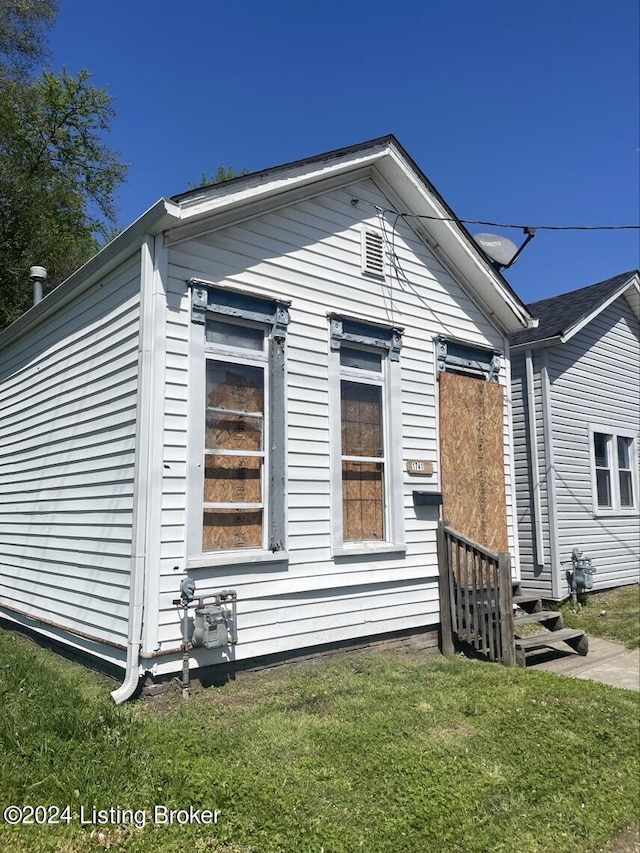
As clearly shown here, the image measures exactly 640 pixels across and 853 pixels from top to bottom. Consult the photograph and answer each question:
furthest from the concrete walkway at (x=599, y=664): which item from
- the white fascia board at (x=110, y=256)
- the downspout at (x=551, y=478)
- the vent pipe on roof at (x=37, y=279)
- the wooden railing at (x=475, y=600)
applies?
the vent pipe on roof at (x=37, y=279)

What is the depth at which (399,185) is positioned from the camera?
A: 7.68 meters

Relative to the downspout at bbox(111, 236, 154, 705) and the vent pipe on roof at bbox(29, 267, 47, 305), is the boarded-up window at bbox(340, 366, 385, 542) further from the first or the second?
the vent pipe on roof at bbox(29, 267, 47, 305)

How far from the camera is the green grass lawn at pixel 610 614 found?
339 inches

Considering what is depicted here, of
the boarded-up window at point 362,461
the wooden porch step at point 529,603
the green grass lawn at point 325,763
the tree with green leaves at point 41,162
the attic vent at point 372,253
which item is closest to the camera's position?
the green grass lawn at point 325,763

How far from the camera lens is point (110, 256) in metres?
5.90

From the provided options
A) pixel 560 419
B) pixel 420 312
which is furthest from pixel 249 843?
pixel 560 419

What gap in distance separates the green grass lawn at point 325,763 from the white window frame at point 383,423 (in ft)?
5.02

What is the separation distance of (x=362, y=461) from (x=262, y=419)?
4.58ft

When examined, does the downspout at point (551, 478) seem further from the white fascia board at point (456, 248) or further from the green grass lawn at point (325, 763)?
the green grass lawn at point (325, 763)

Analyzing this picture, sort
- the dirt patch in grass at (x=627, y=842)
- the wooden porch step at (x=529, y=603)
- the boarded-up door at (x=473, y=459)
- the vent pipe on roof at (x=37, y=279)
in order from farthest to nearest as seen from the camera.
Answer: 1. the vent pipe on roof at (x=37, y=279)
2. the wooden porch step at (x=529, y=603)
3. the boarded-up door at (x=473, y=459)
4. the dirt patch in grass at (x=627, y=842)

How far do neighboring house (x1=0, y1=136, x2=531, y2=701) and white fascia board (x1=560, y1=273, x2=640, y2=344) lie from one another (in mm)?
2540

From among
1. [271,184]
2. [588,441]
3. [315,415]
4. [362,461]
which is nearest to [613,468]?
[588,441]

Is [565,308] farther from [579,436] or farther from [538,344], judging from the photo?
[579,436]

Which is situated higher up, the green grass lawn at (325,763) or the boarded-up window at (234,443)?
the boarded-up window at (234,443)
